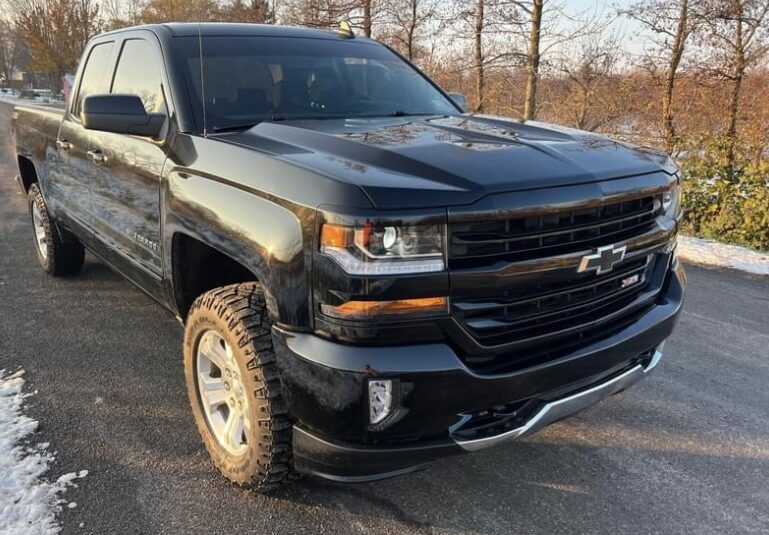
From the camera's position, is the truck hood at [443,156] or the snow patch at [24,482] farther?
the snow patch at [24,482]

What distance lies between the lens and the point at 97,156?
3.77 m

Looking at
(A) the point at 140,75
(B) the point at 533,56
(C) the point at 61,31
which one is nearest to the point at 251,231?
(A) the point at 140,75

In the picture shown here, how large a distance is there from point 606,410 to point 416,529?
4.68ft

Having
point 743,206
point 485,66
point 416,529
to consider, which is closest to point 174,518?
point 416,529

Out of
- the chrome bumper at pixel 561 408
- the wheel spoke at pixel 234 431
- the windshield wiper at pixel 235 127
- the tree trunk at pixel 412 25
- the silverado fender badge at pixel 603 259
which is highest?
the tree trunk at pixel 412 25

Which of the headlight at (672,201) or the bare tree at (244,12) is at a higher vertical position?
the bare tree at (244,12)

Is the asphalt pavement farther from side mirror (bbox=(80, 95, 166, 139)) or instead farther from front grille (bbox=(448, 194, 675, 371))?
side mirror (bbox=(80, 95, 166, 139))

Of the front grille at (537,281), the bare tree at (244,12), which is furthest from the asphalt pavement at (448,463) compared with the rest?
the bare tree at (244,12)

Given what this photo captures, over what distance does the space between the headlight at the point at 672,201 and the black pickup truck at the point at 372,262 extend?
15 millimetres

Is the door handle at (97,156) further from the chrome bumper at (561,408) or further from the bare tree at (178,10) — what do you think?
the bare tree at (178,10)

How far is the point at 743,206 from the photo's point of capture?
7715 mm

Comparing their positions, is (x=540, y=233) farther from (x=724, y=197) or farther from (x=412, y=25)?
(x=412, y=25)

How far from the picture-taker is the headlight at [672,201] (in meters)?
2.74

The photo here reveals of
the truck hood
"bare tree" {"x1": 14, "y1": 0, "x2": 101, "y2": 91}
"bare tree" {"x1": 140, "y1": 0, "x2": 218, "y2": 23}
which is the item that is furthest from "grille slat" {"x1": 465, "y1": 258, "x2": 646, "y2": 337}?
"bare tree" {"x1": 14, "y1": 0, "x2": 101, "y2": 91}
